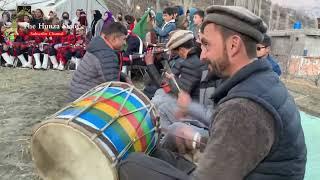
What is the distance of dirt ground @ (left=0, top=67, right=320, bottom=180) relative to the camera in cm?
445

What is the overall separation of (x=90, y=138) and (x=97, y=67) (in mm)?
2153

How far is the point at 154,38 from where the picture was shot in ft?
31.2

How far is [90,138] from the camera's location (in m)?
2.84

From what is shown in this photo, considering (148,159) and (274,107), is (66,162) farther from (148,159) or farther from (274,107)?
(274,107)

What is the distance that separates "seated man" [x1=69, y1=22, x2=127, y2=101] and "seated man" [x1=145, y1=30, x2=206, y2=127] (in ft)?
1.91

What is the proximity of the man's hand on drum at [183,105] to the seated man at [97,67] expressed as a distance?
3.09 feet

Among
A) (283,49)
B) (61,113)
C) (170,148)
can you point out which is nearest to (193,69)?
(170,148)

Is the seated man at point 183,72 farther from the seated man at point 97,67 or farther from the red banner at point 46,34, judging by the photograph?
the red banner at point 46,34

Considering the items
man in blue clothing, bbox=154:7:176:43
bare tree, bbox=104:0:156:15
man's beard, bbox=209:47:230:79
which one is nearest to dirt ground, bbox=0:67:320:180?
man in blue clothing, bbox=154:7:176:43

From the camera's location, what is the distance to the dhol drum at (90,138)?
2.86 meters

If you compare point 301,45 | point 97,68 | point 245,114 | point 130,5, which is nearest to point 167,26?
point 97,68

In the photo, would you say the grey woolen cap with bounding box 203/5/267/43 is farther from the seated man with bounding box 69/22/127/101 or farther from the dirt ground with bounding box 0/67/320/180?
the seated man with bounding box 69/22/127/101

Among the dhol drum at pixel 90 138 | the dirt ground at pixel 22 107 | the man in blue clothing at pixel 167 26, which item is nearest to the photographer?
the dhol drum at pixel 90 138

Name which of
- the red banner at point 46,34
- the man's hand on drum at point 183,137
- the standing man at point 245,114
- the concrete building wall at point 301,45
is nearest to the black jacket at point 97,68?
the man's hand on drum at point 183,137
